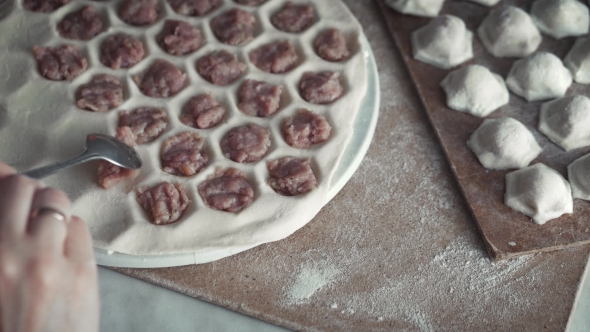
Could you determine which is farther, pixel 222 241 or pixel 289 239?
pixel 289 239

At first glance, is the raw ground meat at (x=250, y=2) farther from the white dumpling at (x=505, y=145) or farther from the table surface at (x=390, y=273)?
the white dumpling at (x=505, y=145)

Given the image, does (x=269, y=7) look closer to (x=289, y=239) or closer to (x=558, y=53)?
(x=289, y=239)

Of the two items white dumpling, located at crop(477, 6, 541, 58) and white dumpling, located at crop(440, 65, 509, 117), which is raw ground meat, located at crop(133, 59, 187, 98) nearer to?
white dumpling, located at crop(440, 65, 509, 117)

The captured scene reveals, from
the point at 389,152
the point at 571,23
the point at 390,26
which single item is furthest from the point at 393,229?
the point at 571,23

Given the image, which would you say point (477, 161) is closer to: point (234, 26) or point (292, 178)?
point (292, 178)

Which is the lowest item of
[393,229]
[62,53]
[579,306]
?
[579,306]

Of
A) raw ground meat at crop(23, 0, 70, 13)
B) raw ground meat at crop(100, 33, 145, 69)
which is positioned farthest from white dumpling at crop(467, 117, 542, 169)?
raw ground meat at crop(23, 0, 70, 13)
